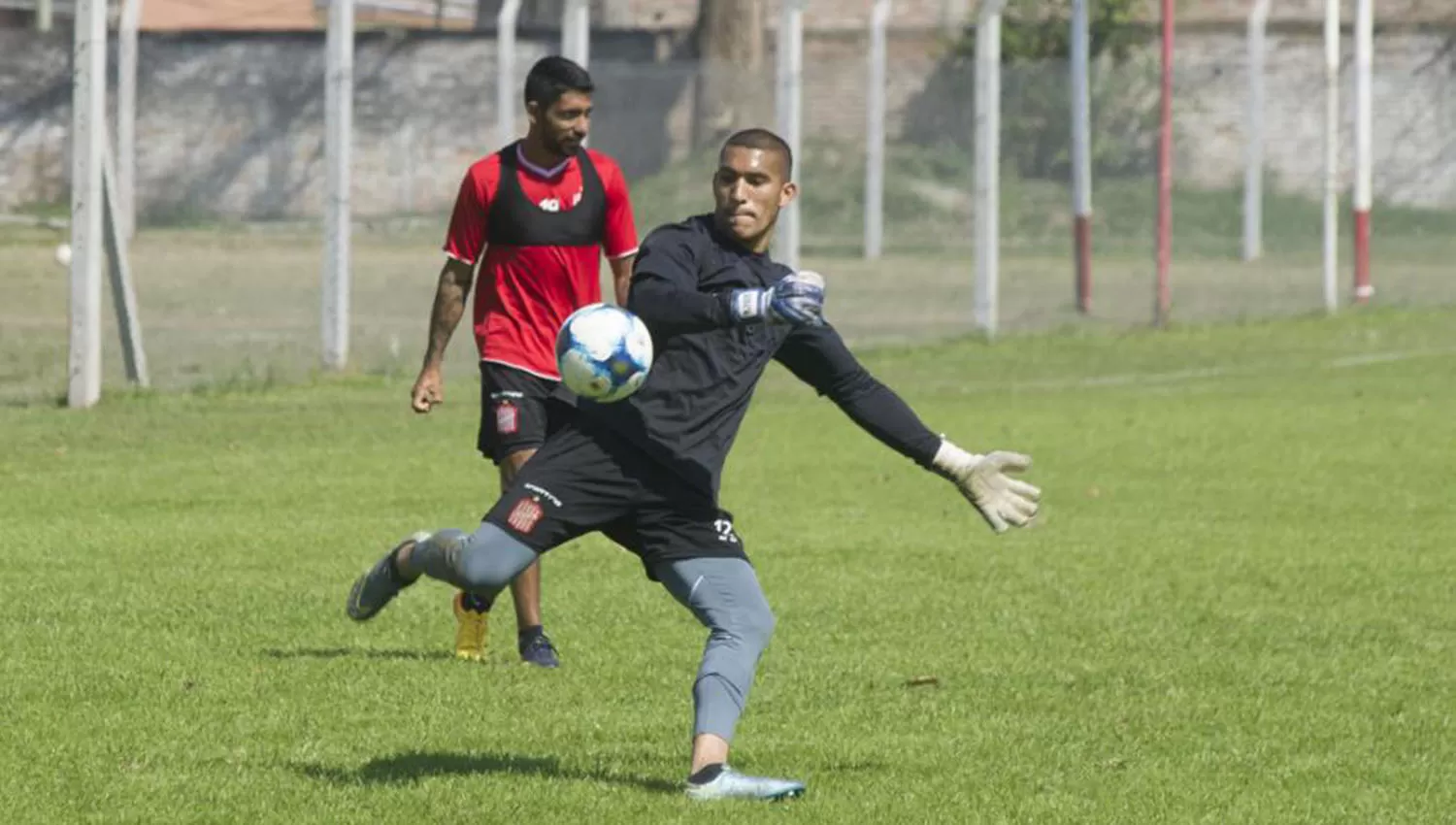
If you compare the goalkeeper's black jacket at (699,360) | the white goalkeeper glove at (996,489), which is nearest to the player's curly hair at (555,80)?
Result: the goalkeeper's black jacket at (699,360)

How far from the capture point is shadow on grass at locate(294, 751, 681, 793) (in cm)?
715

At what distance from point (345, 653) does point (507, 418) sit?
0.98 m

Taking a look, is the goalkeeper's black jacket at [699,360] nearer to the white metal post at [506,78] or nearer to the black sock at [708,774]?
the black sock at [708,774]

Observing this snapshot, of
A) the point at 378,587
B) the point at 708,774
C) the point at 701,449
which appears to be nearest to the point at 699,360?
the point at 701,449

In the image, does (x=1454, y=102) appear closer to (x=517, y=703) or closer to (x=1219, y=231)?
(x=1219, y=231)

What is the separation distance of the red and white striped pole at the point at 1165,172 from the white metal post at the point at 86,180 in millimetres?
12177

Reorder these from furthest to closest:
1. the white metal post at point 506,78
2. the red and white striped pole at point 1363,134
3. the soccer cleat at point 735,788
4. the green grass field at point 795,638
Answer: the red and white striped pole at point 1363,134
the white metal post at point 506,78
the green grass field at point 795,638
the soccer cleat at point 735,788

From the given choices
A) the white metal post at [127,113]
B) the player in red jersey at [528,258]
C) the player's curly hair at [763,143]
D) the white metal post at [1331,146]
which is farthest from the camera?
the white metal post at [1331,146]

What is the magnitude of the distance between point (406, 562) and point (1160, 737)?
2.21 m

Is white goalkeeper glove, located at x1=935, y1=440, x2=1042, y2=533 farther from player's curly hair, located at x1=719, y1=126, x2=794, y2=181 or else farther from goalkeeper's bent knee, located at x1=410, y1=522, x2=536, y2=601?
goalkeeper's bent knee, located at x1=410, y1=522, x2=536, y2=601

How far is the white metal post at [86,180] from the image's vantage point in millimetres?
17094

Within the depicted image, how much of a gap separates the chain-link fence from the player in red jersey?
29.1 feet

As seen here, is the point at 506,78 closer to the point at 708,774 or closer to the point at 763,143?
the point at 763,143

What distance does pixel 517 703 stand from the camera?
8.42m
